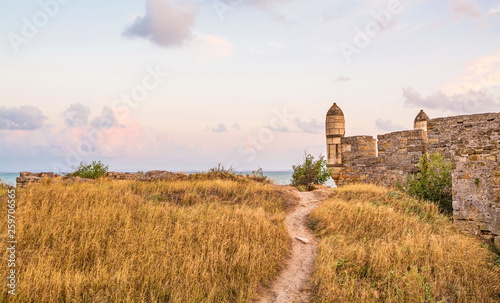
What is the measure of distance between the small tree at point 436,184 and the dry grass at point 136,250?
6.20m

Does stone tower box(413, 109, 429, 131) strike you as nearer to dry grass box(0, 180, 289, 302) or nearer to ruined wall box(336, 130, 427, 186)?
ruined wall box(336, 130, 427, 186)

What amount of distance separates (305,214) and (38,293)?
8.39m

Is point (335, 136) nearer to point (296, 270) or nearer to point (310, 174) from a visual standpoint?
point (310, 174)

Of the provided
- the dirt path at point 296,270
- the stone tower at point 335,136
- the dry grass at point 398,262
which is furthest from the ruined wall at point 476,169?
the stone tower at point 335,136

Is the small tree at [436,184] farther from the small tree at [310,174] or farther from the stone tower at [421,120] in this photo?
the stone tower at [421,120]

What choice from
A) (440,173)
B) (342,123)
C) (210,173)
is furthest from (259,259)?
(342,123)

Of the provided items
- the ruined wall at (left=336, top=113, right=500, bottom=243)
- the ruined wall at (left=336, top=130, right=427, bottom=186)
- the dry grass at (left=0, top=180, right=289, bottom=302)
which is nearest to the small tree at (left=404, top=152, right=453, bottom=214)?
the ruined wall at (left=336, top=113, right=500, bottom=243)

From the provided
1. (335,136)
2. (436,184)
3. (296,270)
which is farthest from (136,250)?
(335,136)

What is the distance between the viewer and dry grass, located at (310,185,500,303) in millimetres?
6178

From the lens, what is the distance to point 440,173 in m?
12.4

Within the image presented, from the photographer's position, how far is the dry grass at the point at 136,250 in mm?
5613

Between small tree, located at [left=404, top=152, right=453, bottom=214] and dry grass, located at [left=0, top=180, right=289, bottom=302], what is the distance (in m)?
6.20

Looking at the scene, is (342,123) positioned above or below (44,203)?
above

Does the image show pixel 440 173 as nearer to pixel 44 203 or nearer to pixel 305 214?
pixel 305 214
